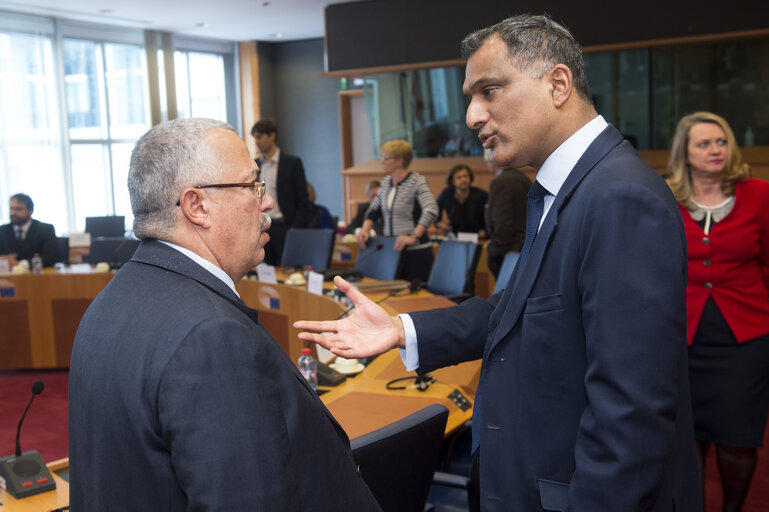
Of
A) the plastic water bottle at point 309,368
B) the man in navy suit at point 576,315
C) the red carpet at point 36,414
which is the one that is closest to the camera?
the man in navy suit at point 576,315

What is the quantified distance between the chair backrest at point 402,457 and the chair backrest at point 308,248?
3519 millimetres

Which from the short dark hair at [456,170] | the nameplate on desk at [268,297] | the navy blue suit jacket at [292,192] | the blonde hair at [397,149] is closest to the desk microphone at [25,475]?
the nameplate on desk at [268,297]

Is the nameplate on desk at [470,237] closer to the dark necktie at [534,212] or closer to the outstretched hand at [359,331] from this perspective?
the outstretched hand at [359,331]

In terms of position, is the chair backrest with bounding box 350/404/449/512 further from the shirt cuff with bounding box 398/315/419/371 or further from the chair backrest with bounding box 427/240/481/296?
the chair backrest with bounding box 427/240/481/296

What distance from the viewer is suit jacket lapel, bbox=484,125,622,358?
1.16 metres

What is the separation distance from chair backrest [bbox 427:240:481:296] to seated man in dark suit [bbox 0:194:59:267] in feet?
11.9

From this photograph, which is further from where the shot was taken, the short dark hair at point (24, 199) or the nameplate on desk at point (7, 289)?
the short dark hair at point (24, 199)

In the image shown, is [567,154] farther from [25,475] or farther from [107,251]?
[107,251]

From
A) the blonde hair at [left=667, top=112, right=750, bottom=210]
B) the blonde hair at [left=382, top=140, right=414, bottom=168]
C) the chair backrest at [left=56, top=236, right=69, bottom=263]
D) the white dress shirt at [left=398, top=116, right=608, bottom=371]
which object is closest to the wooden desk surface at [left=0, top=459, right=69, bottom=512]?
the white dress shirt at [left=398, top=116, right=608, bottom=371]

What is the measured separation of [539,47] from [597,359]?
0.56 metres

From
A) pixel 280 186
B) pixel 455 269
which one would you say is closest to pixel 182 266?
pixel 455 269

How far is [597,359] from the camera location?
3.47 feet

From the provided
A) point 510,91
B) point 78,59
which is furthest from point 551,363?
point 78,59

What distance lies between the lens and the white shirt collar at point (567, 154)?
121 cm
